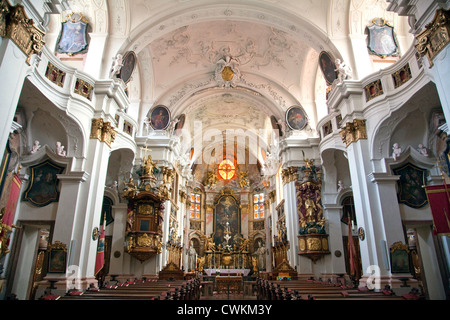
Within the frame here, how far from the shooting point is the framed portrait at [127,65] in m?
12.2

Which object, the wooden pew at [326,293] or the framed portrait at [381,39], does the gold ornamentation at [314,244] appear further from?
the framed portrait at [381,39]

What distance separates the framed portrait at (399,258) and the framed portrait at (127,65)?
37.0 feet

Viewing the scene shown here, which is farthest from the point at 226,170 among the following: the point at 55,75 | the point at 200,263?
the point at 55,75

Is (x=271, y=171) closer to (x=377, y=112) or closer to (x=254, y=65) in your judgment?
(x=254, y=65)

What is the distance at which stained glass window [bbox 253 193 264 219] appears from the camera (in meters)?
28.5

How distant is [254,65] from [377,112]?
863 cm

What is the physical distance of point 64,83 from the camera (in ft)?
32.2

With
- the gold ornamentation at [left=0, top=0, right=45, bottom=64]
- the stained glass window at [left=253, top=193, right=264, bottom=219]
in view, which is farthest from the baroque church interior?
the stained glass window at [left=253, top=193, right=264, bottom=219]

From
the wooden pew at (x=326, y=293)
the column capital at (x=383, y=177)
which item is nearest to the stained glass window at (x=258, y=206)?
the column capital at (x=383, y=177)

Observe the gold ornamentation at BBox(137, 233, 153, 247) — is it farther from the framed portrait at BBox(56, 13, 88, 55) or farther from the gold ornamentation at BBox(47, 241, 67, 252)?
the framed portrait at BBox(56, 13, 88, 55)

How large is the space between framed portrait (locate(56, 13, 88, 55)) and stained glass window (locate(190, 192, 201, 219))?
18683 mm

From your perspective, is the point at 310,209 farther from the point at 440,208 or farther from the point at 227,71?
the point at 227,71

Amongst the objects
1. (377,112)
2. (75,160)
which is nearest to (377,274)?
(377,112)
